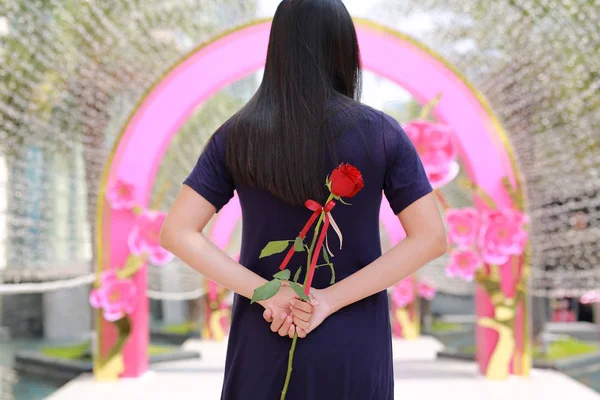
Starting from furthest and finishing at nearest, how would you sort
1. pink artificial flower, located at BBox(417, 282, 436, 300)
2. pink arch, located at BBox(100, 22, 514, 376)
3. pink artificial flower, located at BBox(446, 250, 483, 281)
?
pink artificial flower, located at BBox(417, 282, 436, 300), pink artificial flower, located at BBox(446, 250, 483, 281), pink arch, located at BBox(100, 22, 514, 376)

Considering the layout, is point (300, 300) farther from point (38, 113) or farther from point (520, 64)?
point (38, 113)

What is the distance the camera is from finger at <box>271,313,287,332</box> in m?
1.14

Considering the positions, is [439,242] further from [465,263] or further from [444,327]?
[444,327]

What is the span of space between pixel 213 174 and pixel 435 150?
9.76ft

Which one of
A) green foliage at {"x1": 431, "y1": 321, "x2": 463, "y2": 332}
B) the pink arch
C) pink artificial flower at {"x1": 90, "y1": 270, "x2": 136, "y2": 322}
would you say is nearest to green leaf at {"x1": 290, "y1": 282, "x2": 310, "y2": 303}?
the pink arch

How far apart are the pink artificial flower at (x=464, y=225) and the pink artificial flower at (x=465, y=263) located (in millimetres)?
57

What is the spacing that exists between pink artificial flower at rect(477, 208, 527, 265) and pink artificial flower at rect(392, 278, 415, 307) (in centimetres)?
363

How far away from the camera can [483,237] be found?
4.62 meters

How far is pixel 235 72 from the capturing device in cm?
455

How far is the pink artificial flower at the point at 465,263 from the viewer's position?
475cm

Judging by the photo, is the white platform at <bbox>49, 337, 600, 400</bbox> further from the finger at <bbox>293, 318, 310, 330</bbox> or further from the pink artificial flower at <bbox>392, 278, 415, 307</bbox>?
the finger at <bbox>293, 318, 310, 330</bbox>

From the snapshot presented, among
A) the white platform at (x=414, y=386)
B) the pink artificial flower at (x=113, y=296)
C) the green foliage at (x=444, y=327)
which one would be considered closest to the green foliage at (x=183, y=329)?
the green foliage at (x=444, y=327)

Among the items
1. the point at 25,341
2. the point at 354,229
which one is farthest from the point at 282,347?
the point at 25,341

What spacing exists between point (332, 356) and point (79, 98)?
592cm
